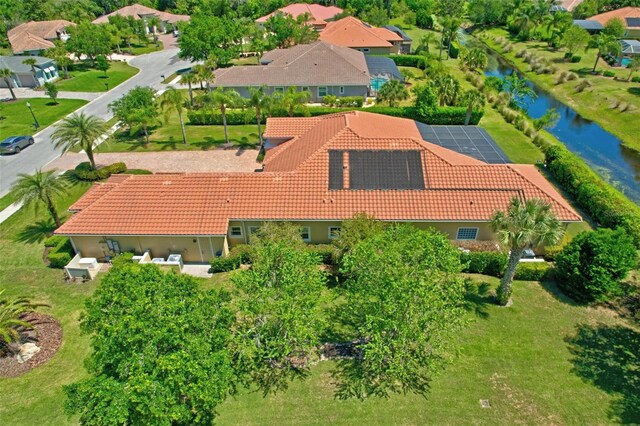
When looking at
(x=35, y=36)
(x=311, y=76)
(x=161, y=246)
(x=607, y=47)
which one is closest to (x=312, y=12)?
(x=311, y=76)

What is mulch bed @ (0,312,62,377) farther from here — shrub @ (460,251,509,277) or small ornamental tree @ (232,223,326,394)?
shrub @ (460,251,509,277)

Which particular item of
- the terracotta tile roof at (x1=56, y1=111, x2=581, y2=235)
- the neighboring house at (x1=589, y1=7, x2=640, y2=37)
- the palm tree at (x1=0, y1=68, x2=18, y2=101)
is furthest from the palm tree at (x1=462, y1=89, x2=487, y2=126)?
the neighboring house at (x1=589, y1=7, x2=640, y2=37)

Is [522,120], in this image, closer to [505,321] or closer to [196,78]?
[505,321]

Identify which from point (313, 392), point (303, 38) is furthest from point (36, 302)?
point (303, 38)

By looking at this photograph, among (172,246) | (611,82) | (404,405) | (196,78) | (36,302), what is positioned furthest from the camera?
(611,82)

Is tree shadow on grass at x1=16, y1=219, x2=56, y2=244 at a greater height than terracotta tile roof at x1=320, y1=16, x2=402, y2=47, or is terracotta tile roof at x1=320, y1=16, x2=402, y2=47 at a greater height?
terracotta tile roof at x1=320, y1=16, x2=402, y2=47

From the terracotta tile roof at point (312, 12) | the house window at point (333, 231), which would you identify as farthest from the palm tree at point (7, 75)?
the house window at point (333, 231)
